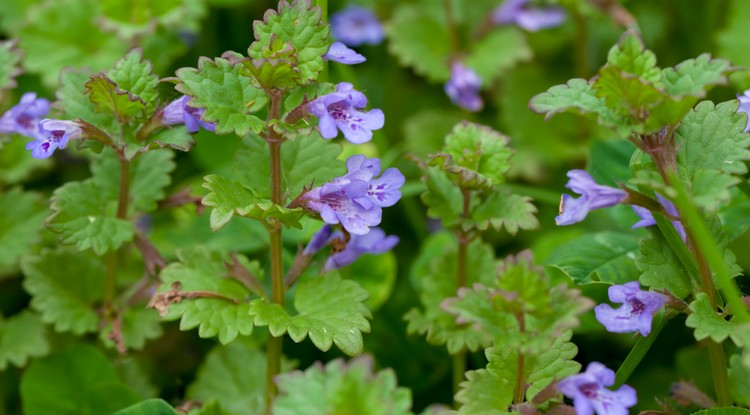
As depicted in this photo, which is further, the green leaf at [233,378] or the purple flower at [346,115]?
the green leaf at [233,378]

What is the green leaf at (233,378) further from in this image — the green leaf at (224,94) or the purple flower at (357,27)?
the purple flower at (357,27)

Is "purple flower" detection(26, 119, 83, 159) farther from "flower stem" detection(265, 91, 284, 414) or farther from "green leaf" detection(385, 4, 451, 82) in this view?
"green leaf" detection(385, 4, 451, 82)

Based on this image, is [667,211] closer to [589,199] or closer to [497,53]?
[589,199]

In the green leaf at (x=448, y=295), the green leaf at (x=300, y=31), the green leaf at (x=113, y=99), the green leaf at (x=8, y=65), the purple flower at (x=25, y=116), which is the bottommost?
the green leaf at (x=448, y=295)


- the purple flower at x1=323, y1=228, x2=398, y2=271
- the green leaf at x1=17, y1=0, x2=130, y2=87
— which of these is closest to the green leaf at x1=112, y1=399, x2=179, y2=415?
the purple flower at x1=323, y1=228, x2=398, y2=271

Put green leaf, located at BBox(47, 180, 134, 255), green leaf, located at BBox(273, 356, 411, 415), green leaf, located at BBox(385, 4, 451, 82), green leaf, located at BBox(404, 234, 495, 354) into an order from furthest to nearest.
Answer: green leaf, located at BBox(385, 4, 451, 82)
green leaf, located at BBox(404, 234, 495, 354)
green leaf, located at BBox(47, 180, 134, 255)
green leaf, located at BBox(273, 356, 411, 415)

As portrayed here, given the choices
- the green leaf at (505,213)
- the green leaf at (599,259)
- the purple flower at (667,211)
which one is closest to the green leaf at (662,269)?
the purple flower at (667,211)

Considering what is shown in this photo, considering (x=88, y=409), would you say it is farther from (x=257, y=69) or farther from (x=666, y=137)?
(x=666, y=137)
